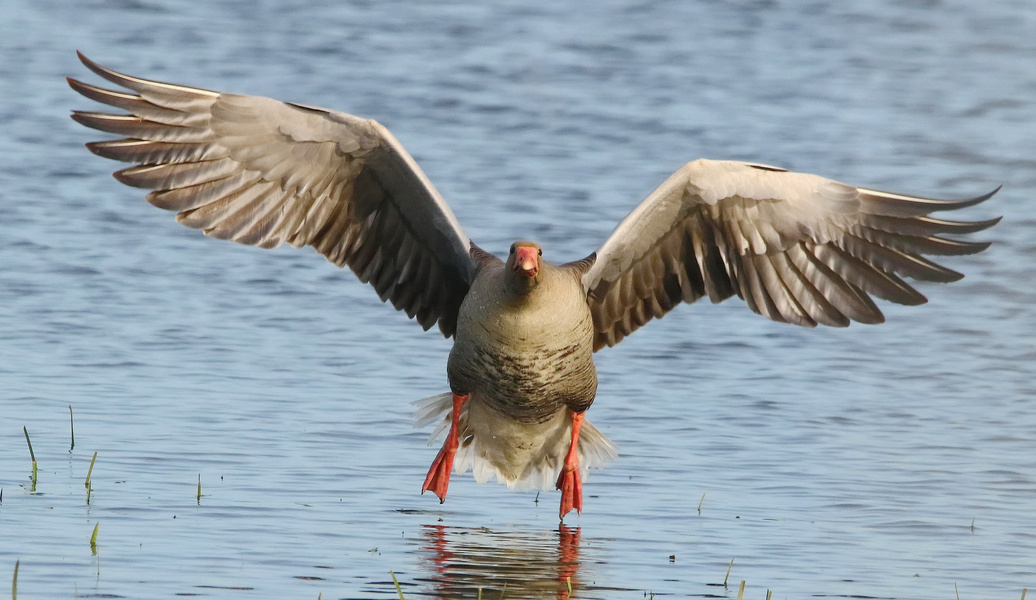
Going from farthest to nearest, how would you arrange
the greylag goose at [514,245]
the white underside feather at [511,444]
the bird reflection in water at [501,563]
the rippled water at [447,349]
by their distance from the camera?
1. the white underside feather at [511,444]
2. the greylag goose at [514,245]
3. the rippled water at [447,349]
4. the bird reflection in water at [501,563]

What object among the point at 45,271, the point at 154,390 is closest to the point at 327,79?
the point at 45,271

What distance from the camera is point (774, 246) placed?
8.61 meters

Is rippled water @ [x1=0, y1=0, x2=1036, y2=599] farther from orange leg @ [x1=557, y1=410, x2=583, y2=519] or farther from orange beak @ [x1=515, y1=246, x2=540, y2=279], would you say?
orange beak @ [x1=515, y1=246, x2=540, y2=279]

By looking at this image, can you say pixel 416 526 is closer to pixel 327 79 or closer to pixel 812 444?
pixel 812 444

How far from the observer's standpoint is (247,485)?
26.2 ft

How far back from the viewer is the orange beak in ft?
25.6

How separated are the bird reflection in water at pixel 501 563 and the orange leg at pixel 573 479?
0.28 metres

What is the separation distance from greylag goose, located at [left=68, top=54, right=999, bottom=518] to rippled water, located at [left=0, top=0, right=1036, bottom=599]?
1.77 feet

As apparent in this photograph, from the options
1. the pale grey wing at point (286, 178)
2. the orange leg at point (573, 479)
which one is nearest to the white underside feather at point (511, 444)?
the orange leg at point (573, 479)

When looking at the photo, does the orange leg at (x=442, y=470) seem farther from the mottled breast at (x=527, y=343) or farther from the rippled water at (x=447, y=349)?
the mottled breast at (x=527, y=343)

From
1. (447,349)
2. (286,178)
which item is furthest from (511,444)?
(447,349)

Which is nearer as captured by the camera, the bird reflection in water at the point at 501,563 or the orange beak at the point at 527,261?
the bird reflection in water at the point at 501,563

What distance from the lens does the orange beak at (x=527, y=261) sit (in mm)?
7816

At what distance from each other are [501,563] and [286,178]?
2507mm
